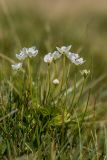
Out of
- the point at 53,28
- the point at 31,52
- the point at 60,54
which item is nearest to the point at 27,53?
the point at 31,52

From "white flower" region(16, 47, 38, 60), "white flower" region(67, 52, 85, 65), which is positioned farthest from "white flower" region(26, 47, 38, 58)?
"white flower" region(67, 52, 85, 65)

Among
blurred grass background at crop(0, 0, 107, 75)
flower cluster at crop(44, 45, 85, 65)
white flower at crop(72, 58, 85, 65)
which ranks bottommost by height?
white flower at crop(72, 58, 85, 65)

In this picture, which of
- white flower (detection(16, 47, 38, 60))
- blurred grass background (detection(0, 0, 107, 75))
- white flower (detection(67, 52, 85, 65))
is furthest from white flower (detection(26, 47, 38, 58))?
blurred grass background (detection(0, 0, 107, 75))

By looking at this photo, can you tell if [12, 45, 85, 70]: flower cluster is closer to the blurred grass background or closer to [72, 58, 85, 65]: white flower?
[72, 58, 85, 65]: white flower

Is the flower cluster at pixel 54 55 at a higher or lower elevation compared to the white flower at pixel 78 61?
higher

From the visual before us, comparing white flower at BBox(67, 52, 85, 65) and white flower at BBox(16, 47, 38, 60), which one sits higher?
white flower at BBox(16, 47, 38, 60)

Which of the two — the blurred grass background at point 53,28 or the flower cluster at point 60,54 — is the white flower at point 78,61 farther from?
the blurred grass background at point 53,28

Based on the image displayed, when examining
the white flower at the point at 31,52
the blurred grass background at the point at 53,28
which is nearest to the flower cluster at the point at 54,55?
the white flower at the point at 31,52

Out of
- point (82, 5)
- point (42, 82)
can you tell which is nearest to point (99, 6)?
point (82, 5)

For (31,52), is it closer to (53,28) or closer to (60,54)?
(60,54)

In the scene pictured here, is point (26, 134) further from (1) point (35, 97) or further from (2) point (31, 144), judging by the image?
(1) point (35, 97)

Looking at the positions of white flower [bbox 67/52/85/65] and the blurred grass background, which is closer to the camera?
white flower [bbox 67/52/85/65]
